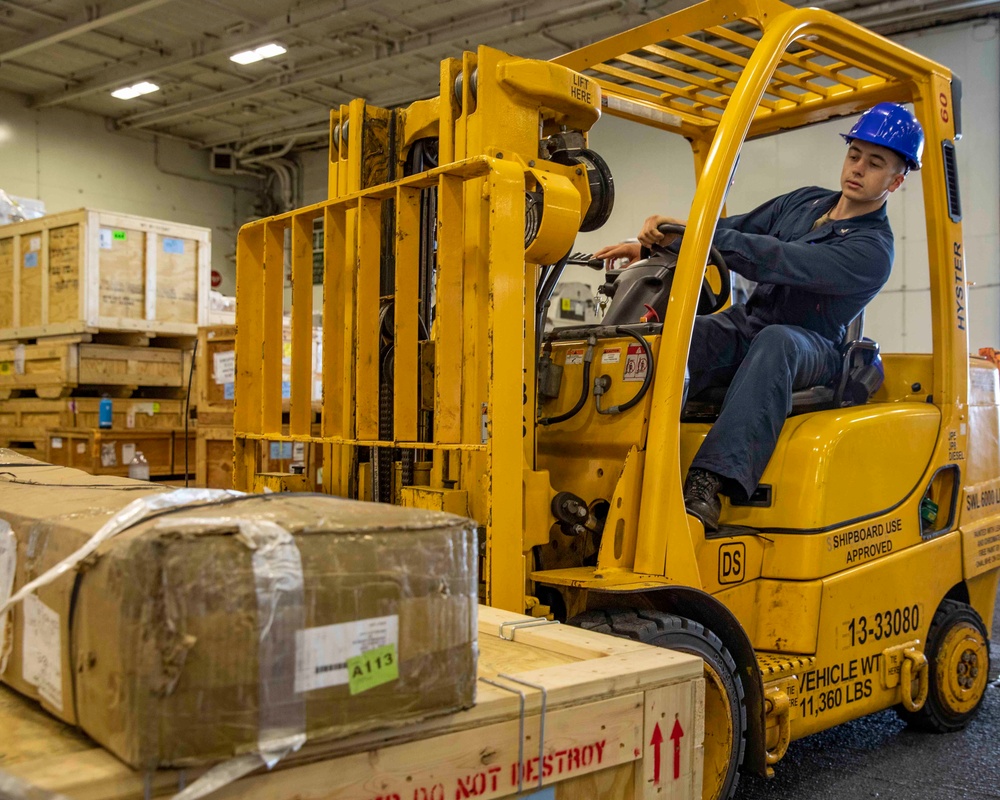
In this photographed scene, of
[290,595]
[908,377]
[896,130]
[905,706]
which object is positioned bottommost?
[905,706]

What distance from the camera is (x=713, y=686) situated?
10.5 ft

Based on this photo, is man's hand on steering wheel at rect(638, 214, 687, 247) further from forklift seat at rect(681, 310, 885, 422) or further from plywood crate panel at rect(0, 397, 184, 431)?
plywood crate panel at rect(0, 397, 184, 431)

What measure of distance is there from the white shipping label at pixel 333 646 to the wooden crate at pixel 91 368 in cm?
→ 726

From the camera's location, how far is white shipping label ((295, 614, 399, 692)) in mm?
1662

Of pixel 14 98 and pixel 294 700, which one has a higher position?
pixel 14 98

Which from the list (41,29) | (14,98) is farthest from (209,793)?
(14,98)

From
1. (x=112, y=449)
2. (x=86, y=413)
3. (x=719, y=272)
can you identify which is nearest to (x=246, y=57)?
(x=86, y=413)

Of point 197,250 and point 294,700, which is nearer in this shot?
point 294,700

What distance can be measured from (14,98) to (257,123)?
149 inches

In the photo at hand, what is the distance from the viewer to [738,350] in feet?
13.7

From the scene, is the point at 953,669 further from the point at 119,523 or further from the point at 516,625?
the point at 119,523

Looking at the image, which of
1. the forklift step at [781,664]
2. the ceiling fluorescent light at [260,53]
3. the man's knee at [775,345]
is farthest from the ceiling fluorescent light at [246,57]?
the forklift step at [781,664]

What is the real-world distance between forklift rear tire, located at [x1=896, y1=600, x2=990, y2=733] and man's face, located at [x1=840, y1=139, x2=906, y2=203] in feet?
5.94

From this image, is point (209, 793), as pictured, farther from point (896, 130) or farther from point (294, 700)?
point (896, 130)
